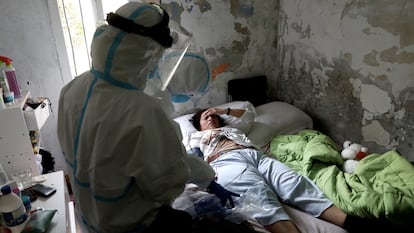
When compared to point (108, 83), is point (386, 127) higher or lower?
lower

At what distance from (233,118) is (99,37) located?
1.41m

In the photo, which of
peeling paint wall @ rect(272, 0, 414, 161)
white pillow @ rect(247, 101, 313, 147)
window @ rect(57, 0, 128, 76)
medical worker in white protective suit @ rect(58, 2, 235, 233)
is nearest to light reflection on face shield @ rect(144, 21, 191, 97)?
medical worker in white protective suit @ rect(58, 2, 235, 233)

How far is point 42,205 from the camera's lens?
1.23m

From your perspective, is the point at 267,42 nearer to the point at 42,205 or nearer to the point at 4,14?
the point at 4,14

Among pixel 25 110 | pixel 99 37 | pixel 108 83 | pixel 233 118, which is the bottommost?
pixel 233 118

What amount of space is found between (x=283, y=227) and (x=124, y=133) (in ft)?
2.80

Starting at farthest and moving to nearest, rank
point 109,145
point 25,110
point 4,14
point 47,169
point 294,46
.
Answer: point 294,46, point 47,169, point 4,14, point 25,110, point 109,145

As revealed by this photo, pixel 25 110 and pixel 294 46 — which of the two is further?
pixel 294 46

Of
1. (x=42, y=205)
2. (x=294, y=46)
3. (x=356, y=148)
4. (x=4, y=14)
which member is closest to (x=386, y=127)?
(x=356, y=148)

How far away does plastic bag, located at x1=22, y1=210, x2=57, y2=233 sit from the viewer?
1051mm

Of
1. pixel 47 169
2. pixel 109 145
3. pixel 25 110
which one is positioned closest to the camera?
pixel 109 145

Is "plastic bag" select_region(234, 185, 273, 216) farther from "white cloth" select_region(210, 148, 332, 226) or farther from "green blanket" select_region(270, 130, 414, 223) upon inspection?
"green blanket" select_region(270, 130, 414, 223)

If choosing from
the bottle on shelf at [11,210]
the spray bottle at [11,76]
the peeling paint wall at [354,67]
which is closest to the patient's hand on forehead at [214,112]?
the peeling paint wall at [354,67]

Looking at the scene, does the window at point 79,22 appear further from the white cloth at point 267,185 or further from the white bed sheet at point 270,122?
the white cloth at point 267,185
